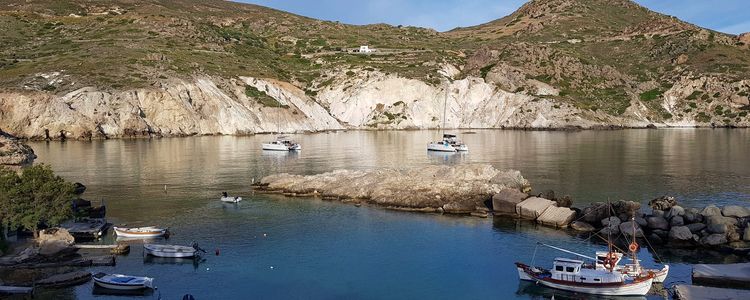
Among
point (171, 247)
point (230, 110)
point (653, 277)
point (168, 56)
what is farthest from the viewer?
point (168, 56)

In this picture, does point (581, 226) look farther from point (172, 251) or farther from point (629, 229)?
point (172, 251)

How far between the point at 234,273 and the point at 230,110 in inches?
5559

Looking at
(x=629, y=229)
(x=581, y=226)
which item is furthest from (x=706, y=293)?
(x=581, y=226)

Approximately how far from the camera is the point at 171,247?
46344 millimetres

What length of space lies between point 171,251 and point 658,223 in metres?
40.9

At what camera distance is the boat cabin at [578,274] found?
38625 mm

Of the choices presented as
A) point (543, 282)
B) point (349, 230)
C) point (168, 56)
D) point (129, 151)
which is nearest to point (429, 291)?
point (543, 282)

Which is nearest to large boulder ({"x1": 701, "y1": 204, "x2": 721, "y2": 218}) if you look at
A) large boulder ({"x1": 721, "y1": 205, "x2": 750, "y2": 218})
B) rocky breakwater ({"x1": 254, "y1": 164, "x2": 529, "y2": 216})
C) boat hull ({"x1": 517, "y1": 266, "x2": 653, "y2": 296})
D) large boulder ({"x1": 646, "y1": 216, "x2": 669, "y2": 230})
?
large boulder ({"x1": 721, "y1": 205, "x2": 750, "y2": 218})

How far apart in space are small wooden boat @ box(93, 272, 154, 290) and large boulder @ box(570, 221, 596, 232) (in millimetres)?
36477

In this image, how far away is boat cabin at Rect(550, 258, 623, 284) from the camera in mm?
38625

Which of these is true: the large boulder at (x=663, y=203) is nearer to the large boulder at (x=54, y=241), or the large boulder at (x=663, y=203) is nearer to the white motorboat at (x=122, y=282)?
the white motorboat at (x=122, y=282)

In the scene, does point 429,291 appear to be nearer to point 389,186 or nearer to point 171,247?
point 171,247

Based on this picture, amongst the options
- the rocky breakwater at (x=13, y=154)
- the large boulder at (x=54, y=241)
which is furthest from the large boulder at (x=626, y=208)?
the rocky breakwater at (x=13, y=154)

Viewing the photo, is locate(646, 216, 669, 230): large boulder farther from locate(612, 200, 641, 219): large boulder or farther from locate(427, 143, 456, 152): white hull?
locate(427, 143, 456, 152): white hull
